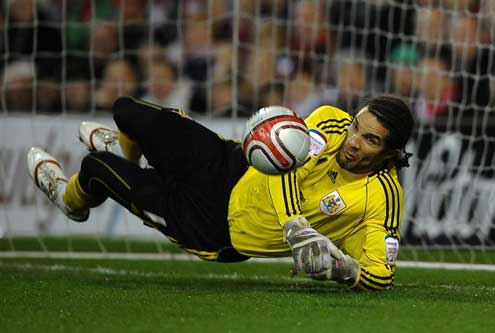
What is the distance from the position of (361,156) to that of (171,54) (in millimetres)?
6396

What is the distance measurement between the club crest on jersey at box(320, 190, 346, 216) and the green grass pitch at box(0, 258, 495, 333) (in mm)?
465

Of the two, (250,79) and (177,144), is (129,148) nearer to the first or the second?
(177,144)

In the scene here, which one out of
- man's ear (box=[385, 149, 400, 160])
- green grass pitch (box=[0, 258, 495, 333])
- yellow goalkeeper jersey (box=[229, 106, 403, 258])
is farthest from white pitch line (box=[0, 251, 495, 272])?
man's ear (box=[385, 149, 400, 160])

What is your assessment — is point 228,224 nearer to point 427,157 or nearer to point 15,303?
point 15,303

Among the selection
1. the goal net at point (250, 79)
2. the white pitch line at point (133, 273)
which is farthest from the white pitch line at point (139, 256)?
the white pitch line at point (133, 273)

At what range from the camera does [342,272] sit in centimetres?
549

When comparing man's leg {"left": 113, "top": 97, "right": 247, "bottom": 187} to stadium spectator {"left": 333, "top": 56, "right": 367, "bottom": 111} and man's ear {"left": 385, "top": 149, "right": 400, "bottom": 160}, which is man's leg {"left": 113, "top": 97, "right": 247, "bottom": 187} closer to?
man's ear {"left": 385, "top": 149, "right": 400, "bottom": 160}

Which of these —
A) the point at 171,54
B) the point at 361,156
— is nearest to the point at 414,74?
the point at 171,54

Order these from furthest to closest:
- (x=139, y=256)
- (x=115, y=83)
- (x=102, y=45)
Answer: (x=102, y=45) → (x=115, y=83) → (x=139, y=256)

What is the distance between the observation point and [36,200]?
411 inches

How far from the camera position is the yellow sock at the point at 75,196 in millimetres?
6754

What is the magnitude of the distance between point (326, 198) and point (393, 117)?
2.00 feet

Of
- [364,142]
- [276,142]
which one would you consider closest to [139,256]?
[364,142]

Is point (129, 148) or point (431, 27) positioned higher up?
point (431, 27)
